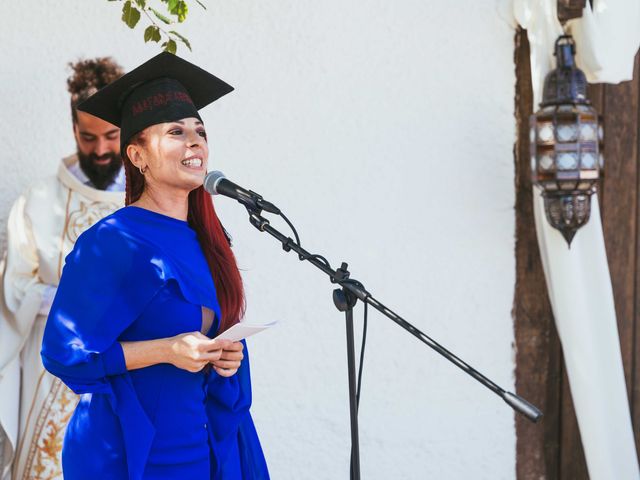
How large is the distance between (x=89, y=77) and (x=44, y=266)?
0.79 meters

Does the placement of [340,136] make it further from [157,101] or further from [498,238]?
[157,101]

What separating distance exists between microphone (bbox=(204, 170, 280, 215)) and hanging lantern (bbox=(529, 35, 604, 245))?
212cm

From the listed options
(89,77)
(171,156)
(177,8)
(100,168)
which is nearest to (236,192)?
(171,156)

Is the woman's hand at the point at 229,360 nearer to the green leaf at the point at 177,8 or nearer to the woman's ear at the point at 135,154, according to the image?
the woman's ear at the point at 135,154

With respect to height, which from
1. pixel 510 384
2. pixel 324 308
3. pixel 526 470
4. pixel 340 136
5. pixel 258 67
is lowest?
pixel 526 470

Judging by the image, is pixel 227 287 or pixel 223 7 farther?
pixel 223 7

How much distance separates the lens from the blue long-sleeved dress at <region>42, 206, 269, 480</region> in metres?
2.32

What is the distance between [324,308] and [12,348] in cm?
130

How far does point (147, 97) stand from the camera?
255cm

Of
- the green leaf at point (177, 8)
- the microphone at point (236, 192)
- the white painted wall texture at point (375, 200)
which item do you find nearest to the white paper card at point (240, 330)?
the microphone at point (236, 192)

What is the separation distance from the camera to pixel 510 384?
453cm

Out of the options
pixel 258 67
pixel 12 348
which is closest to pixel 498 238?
pixel 258 67

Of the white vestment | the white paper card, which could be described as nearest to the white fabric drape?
the white vestment

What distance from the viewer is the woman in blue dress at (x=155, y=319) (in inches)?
91.6
